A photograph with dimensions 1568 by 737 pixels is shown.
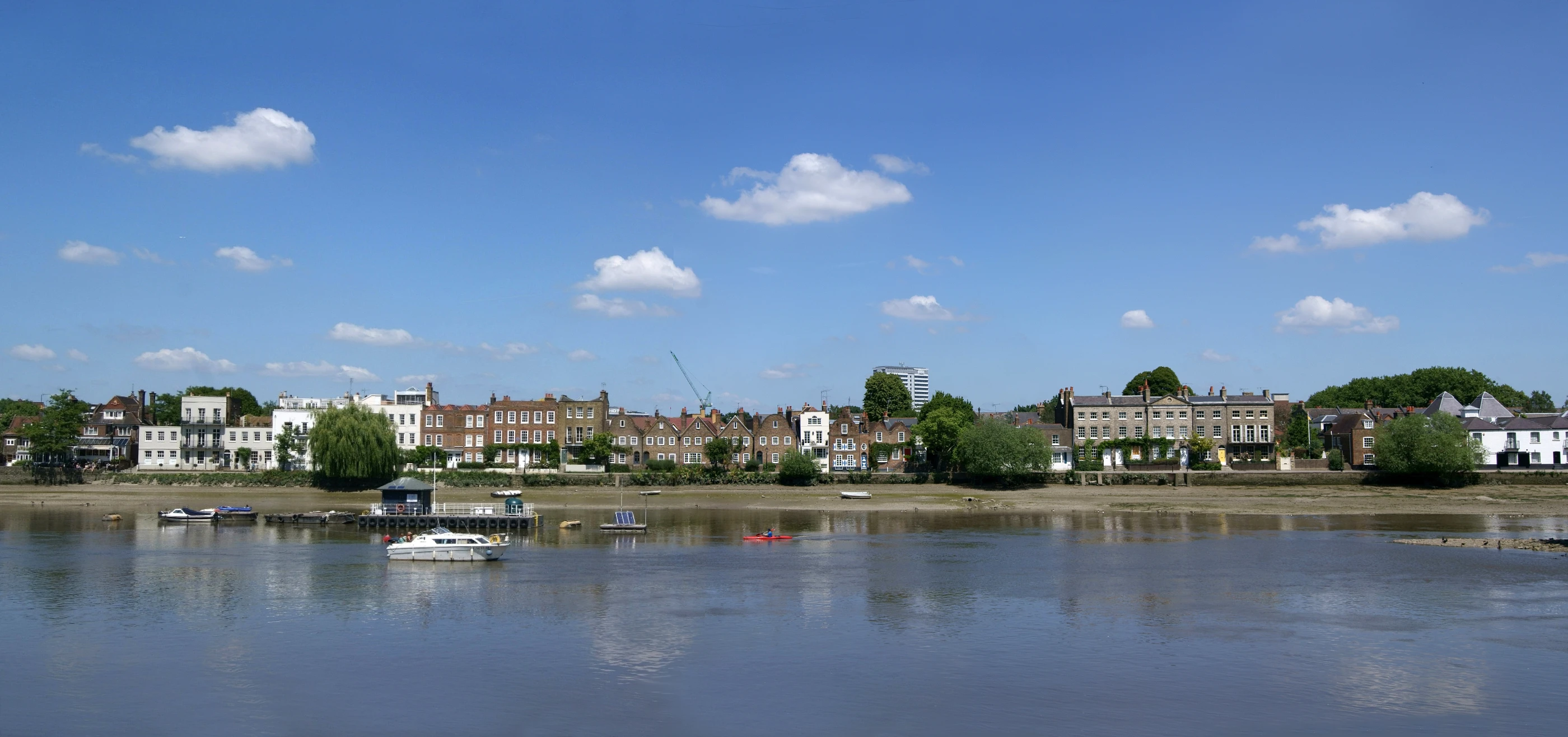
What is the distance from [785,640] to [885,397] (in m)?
125

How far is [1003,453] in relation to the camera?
10412 cm

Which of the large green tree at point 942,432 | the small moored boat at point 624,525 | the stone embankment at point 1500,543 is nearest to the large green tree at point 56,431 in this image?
the small moored boat at point 624,525

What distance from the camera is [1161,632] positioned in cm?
4094

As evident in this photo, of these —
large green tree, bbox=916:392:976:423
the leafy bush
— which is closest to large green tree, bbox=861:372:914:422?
large green tree, bbox=916:392:976:423

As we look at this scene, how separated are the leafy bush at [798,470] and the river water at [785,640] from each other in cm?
3908

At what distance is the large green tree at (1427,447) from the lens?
3979 inches

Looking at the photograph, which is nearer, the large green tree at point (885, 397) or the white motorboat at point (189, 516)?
the white motorboat at point (189, 516)

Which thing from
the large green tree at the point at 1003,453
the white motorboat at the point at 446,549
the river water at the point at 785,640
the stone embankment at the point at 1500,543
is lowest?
the river water at the point at 785,640

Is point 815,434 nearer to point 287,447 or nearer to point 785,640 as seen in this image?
point 287,447

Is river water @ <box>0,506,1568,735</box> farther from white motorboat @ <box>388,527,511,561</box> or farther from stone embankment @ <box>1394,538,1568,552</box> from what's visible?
stone embankment @ <box>1394,538,1568,552</box>

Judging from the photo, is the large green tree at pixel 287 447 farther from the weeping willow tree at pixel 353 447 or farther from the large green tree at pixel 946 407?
the large green tree at pixel 946 407

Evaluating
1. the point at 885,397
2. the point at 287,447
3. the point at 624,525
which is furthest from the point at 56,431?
the point at 885,397

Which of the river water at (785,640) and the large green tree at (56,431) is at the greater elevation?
the large green tree at (56,431)

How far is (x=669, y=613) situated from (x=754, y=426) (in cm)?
7724
